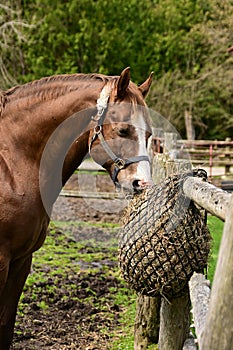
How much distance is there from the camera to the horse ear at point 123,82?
273cm

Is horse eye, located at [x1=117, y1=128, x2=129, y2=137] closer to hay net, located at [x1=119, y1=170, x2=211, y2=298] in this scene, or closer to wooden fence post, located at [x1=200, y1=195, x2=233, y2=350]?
hay net, located at [x1=119, y1=170, x2=211, y2=298]

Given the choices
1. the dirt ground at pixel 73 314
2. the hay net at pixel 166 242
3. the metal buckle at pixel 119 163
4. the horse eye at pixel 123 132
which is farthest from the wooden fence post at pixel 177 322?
the dirt ground at pixel 73 314

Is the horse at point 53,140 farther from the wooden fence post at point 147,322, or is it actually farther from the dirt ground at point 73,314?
the dirt ground at point 73,314

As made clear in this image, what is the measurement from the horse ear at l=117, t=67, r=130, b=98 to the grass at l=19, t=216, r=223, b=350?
133 cm

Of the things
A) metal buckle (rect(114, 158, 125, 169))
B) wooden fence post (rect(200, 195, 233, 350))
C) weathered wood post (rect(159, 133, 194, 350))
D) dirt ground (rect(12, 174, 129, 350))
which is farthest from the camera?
dirt ground (rect(12, 174, 129, 350))

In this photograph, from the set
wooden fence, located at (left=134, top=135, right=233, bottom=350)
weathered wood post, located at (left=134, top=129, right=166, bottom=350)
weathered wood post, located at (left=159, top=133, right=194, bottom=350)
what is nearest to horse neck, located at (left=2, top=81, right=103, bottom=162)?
wooden fence, located at (left=134, top=135, right=233, bottom=350)

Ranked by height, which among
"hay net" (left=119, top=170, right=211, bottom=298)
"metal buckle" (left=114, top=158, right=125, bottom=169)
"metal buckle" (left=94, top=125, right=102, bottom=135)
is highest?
"metal buckle" (left=94, top=125, right=102, bottom=135)

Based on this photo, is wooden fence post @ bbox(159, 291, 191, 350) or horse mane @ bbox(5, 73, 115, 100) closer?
wooden fence post @ bbox(159, 291, 191, 350)

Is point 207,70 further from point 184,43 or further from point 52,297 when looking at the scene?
point 52,297

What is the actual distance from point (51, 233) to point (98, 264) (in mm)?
2048

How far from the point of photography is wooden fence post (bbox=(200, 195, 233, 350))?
1271 mm

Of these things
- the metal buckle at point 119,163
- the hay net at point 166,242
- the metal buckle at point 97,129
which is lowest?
the hay net at point 166,242

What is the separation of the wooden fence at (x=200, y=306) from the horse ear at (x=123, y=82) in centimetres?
55

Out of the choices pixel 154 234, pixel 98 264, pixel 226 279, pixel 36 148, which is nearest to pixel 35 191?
pixel 36 148
